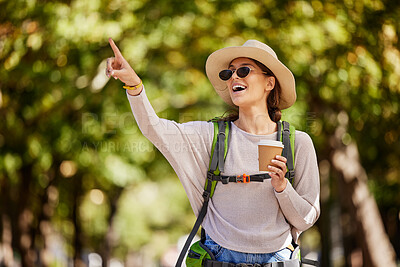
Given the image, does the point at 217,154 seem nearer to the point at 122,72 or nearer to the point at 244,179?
the point at 244,179

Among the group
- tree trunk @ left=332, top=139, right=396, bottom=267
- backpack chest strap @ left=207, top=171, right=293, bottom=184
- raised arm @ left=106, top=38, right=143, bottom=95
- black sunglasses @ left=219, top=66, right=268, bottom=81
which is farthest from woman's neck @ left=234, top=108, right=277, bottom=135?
tree trunk @ left=332, top=139, right=396, bottom=267

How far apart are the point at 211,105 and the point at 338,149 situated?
456cm

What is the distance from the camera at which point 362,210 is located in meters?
10.9

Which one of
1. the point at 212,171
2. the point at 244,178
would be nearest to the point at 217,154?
the point at 212,171

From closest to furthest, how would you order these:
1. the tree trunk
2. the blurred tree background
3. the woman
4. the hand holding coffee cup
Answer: the hand holding coffee cup → the woman → the blurred tree background → the tree trunk

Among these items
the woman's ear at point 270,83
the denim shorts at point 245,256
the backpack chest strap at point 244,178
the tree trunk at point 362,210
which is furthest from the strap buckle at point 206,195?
the tree trunk at point 362,210

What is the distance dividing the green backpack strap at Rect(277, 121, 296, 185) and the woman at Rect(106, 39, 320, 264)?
5cm

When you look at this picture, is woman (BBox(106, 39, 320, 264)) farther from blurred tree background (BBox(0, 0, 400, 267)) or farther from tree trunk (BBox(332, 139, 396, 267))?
tree trunk (BBox(332, 139, 396, 267))

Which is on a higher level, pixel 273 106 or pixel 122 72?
pixel 122 72

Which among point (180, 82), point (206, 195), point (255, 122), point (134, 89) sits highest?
point (180, 82)

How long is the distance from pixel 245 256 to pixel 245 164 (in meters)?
0.53

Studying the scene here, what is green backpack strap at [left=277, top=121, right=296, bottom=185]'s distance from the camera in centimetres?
358

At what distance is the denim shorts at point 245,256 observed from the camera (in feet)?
11.4

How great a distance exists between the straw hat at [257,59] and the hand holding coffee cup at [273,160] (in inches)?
26.3
